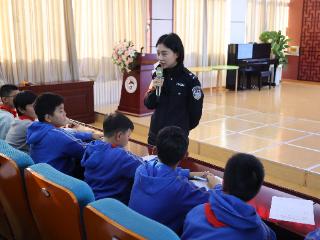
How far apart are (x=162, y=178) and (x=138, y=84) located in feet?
14.6

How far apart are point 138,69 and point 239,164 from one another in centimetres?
470

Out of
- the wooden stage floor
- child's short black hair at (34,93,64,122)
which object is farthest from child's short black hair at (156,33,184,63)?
the wooden stage floor

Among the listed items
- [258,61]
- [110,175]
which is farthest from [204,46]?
[110,175]

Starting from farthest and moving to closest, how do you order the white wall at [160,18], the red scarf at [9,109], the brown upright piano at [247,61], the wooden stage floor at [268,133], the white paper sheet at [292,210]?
the brown upright piano at [247,61], the white wall at [160,18], the wooden stage floor at [268,133], the red scarf at [9,109], the white paper sheet at [292,210]

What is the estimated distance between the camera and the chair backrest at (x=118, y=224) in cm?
104

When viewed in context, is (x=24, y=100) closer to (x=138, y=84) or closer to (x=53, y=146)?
(x=53, y=146)

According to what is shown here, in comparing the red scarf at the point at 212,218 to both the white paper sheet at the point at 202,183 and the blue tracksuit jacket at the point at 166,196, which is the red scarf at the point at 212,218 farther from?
the white paper sheet at the point at 202,183

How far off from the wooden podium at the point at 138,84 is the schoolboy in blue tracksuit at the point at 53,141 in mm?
Result: 3614

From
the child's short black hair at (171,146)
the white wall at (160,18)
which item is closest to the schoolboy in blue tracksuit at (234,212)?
the child's short black hair at (171,146)

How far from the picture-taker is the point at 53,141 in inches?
83.7

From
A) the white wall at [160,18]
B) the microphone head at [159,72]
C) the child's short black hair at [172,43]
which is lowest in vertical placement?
the microphone head at [159,72]

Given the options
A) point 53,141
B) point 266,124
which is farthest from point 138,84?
point 53,141

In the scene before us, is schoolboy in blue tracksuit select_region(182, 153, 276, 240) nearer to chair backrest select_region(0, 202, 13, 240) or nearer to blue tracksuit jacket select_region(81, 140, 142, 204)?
blue tracksuit jacket select_region(81, 140, 142, 204)

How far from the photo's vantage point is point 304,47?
10219mm
